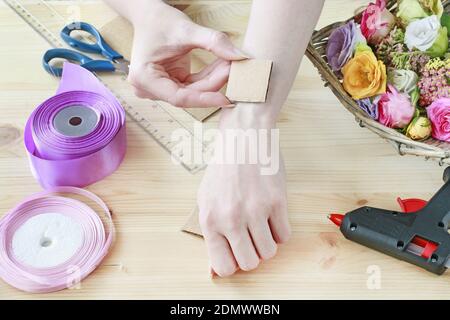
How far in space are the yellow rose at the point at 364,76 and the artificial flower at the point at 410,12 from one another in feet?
0.33

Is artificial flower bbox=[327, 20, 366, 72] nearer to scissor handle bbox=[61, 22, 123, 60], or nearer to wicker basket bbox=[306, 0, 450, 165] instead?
wicker basket bbox=[306, 0, 450, 165]

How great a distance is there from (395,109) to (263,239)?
11.8 inches

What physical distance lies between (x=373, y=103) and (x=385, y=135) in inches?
2.7

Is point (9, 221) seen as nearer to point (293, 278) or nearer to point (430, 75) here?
point (293, 278)

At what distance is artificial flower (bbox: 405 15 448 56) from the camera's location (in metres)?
1.07

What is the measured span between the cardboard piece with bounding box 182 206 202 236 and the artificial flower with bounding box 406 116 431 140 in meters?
0.36

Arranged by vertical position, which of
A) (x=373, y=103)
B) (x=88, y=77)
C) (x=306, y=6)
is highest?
(x=306, y=6)

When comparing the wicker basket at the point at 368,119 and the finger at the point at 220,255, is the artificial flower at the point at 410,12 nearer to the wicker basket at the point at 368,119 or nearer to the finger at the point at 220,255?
the wicker basket at the point at 368,119

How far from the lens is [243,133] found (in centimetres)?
97

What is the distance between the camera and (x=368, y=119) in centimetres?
103

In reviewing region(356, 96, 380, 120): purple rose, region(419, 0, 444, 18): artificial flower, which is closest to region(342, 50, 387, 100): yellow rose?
region(356, 96, 380, 120): purple rose

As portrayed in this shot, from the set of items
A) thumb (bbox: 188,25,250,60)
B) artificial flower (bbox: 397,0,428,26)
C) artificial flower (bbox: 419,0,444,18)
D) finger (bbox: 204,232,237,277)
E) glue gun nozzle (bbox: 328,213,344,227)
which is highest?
artificial flower (bbox: 419,0,444,18)

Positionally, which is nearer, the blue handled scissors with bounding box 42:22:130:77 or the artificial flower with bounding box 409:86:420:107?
the artificial flower with bounding box 409:86:420:107

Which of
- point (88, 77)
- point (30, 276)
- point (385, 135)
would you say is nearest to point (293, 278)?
point (385, 135)
